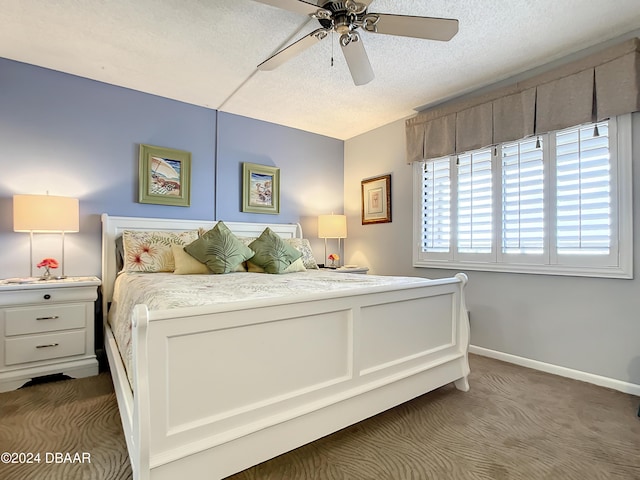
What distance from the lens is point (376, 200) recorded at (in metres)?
4.24

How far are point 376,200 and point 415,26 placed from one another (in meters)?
2.53

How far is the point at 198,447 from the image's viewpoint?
1299mm

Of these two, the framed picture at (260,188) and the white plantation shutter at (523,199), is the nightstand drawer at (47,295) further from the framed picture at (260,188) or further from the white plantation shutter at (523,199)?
the white plantation shutter at (523,199)

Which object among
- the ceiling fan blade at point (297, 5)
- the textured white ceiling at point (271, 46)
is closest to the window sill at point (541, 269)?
the textured white ceiling at point (271, 46)

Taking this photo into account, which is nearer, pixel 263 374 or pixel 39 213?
pixel 263 374

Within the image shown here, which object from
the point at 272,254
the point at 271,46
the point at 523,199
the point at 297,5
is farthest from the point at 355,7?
the point at 523,199

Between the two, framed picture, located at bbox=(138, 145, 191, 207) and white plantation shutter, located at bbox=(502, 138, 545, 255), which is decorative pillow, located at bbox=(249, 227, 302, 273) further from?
white plantation shutter, located at bbox=(502, 138, 545, 255)

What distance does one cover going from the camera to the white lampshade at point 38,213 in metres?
2.48

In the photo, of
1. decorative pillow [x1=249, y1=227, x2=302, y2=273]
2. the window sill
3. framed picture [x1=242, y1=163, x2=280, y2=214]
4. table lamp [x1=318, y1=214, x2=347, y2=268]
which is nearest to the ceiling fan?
decorative pillow [x1=249, y1=227, x2=302, y2=273]

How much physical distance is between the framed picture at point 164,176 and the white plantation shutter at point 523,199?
10.2 ft

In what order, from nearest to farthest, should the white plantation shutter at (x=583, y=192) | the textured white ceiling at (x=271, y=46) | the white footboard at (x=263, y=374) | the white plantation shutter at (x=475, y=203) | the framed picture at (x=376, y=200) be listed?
the white footboard at (x=263, y=374), the textured white ceiling at (x=271, y=46), the white plantation shutter at (x=583, y=192), the white plantation shutter at (x=475, y=203), the framed picture at (x=376, y=200)

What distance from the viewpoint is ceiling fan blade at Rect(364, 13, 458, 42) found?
1.75 metres

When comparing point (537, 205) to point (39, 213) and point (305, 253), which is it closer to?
point (305, 253)

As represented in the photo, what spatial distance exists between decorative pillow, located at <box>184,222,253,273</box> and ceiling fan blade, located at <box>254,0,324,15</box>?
1.81 metres
